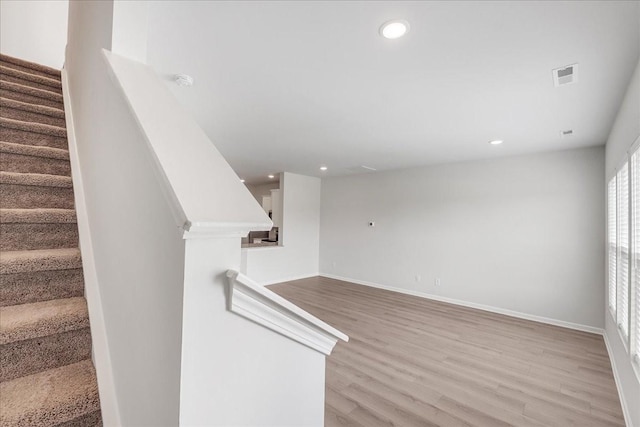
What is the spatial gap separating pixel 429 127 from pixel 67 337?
336 cm

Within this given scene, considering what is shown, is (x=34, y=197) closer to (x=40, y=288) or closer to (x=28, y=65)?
(x=40, y=288)

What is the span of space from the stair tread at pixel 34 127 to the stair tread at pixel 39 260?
0.96m

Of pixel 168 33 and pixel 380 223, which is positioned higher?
pixel 168 33

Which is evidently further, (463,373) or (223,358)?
(463,373)

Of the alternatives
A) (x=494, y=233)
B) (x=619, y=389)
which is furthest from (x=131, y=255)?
(x=494, y=233)

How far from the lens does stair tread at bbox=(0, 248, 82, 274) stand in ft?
3.77

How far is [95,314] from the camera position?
112 cm

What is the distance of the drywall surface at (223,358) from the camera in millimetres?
597

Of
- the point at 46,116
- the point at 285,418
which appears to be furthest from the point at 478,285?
the point at 46,116

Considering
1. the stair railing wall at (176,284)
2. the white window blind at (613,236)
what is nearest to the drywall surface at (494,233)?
the white window blind at (613,236)

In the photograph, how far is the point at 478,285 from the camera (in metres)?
4.76

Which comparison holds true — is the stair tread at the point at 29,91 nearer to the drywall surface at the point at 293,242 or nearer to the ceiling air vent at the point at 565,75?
the ceiling air vent at the point at 565,75

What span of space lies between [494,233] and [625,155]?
8.22 feet

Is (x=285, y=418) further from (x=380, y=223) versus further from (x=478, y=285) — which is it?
(x=380, y=223)
